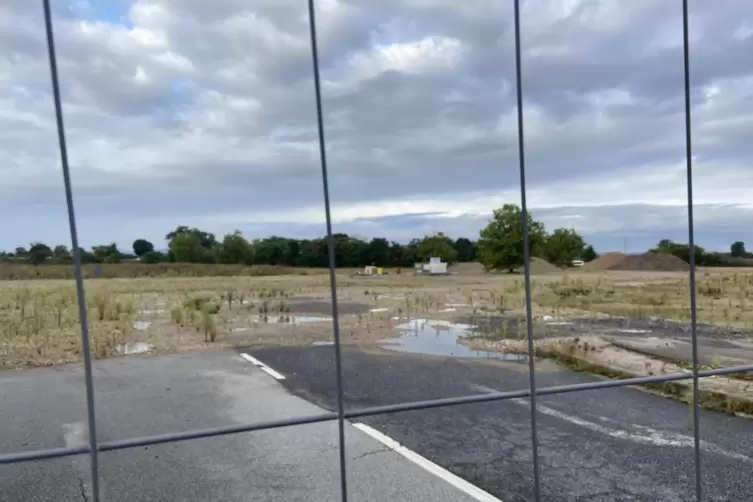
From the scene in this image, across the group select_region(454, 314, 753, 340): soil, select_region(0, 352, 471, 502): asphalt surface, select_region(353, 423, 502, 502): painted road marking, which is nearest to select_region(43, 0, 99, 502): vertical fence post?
select_region(0, 352, 471, 502): asphalt surface

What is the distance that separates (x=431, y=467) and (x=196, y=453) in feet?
5.03

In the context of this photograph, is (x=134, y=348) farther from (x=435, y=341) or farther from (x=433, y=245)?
(x=433, y=245)

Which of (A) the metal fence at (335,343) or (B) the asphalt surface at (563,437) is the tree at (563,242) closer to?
(A) the metal fence at (335,343)

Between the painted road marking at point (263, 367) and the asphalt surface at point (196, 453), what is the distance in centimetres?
31

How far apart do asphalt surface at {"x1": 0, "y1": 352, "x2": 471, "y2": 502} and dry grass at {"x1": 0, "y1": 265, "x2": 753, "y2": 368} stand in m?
1.12

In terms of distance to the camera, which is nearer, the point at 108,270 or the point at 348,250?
the point at 348,250

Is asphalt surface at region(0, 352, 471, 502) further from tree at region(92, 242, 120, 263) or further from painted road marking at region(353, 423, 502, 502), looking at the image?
tree at region(92, 242, 120, 263)

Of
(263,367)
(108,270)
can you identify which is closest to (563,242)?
(108,270)

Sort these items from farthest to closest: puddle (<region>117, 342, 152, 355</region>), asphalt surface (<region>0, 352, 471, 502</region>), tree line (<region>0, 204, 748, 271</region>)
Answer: puddle (<region>117, 342, 152, 355</region>)
asphalt surface (<region>0, 352, 471, 502</region>)
tree line (<region>0, 204, 748, 271</region>)

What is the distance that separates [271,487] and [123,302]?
9075 millimetres

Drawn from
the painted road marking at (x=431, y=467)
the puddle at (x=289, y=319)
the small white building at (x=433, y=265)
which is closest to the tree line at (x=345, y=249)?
the painted road marking at (x=431, y=467)

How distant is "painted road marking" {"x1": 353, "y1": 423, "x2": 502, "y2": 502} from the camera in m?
3.18

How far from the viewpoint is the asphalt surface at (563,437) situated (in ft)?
11.1

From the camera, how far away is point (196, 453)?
4102 mm
